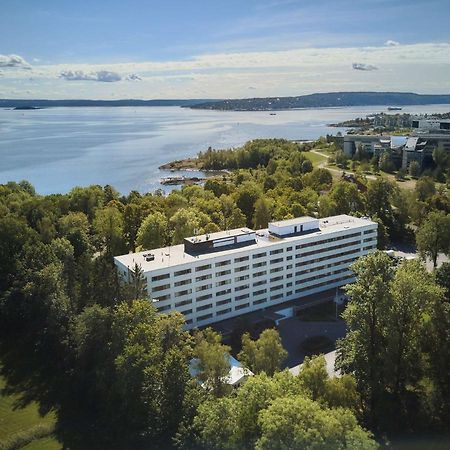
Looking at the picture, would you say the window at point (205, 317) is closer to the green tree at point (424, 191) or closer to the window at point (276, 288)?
the window at point (276, 288)

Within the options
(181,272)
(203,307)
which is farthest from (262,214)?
(181,272)

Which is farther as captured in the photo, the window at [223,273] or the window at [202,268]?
the window at [223,273]

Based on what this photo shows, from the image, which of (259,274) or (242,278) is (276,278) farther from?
(242,278)

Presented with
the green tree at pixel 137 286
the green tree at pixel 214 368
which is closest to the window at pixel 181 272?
the green tree at pixel 137 286

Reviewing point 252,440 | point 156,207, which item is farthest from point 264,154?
point 252,440

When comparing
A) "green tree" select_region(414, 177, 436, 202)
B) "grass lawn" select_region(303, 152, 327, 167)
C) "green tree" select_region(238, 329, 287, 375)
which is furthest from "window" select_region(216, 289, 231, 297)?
"grass lawn" select_region(303, 152, 327, 167)

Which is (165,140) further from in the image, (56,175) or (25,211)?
(25,211)
